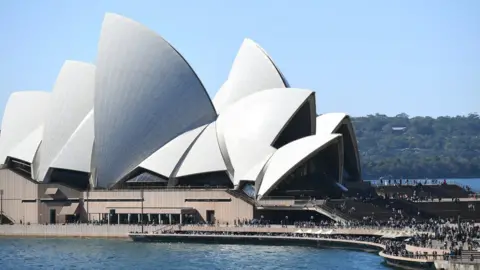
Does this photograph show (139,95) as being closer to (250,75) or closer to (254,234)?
(250,75)

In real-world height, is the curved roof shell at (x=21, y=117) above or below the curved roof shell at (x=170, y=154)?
above

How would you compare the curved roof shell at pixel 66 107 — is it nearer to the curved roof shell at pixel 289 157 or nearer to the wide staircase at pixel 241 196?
the wide staircase at pixel 241 196

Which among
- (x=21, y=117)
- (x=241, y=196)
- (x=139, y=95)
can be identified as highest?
(x=139, y=95)

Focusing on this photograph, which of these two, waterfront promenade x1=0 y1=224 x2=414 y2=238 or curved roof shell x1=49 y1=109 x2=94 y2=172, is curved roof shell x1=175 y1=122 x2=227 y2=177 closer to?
waterfront promenade x1=0 y1=224 x2=414 y2=238

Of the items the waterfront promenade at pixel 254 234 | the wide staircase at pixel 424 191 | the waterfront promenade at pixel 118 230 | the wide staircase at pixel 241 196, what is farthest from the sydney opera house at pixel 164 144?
the wide staircase at pixel 424 191

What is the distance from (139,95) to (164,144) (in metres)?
3.76

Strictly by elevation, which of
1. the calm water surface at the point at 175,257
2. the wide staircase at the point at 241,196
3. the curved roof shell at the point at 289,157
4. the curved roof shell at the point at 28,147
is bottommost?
the calm water surface at the point at 175,257

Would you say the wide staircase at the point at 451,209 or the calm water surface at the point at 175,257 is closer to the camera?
the calm water surface at the point at 175,257

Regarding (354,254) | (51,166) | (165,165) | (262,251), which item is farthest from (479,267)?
(51,166)

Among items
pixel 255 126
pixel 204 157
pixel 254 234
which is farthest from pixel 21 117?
pixel 254 234

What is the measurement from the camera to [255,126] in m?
72.8

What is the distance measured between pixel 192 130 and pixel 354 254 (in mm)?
21281

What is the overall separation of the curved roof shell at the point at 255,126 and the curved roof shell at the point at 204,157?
1.62 feet

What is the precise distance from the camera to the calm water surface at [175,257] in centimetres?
5397
